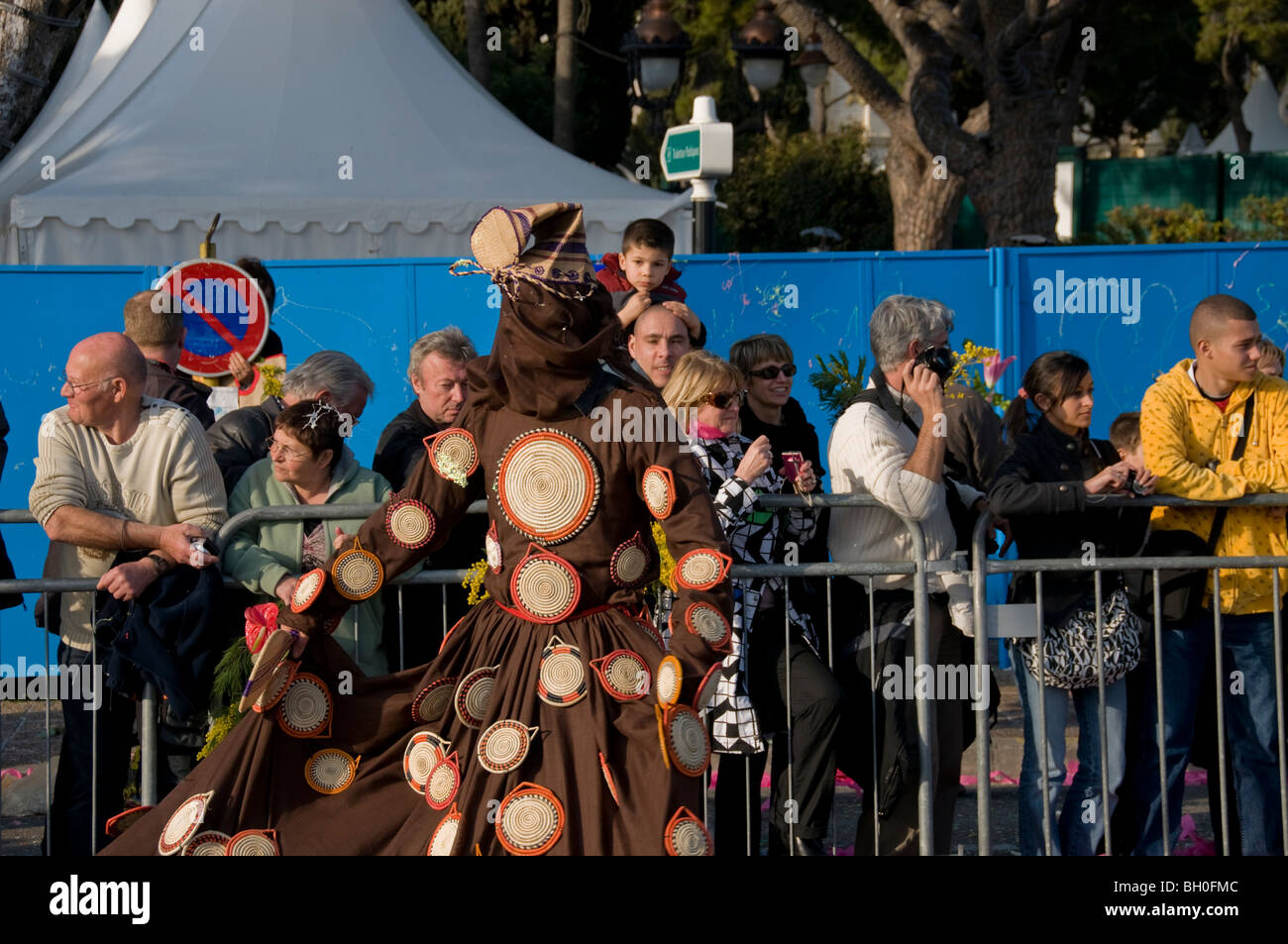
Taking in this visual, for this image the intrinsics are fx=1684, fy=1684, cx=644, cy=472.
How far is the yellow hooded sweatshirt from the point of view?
524cm

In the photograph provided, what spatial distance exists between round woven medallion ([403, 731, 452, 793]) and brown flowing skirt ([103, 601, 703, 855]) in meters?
0.03

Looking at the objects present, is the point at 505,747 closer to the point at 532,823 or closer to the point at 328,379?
the point at 532,823

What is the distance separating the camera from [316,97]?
42.9 feet

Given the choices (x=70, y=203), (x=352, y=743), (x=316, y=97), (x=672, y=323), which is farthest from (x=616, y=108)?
(x=352, y=743)

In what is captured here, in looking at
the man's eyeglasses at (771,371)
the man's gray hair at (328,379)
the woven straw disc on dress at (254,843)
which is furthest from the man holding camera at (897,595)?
the woven straw disc on dress at (254,843)

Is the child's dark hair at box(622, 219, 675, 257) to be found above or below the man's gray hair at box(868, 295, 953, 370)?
above

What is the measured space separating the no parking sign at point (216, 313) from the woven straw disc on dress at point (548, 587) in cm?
435

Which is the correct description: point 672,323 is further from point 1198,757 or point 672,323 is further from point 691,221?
point 691,221

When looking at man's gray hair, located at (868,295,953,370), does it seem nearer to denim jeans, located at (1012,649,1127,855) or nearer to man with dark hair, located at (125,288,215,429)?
denim jeans, located at (1012,649,1127,855)

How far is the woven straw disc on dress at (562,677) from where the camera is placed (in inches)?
164

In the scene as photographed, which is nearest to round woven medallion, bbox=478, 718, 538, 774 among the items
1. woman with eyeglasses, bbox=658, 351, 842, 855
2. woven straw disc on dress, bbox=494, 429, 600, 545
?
woven straw disc on dress, bbox=494, 429, 600, 545

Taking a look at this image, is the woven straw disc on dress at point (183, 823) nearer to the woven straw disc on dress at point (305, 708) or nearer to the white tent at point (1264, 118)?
the woven straw disc on dress at point (305, 708)

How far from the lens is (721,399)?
523 centimetres
